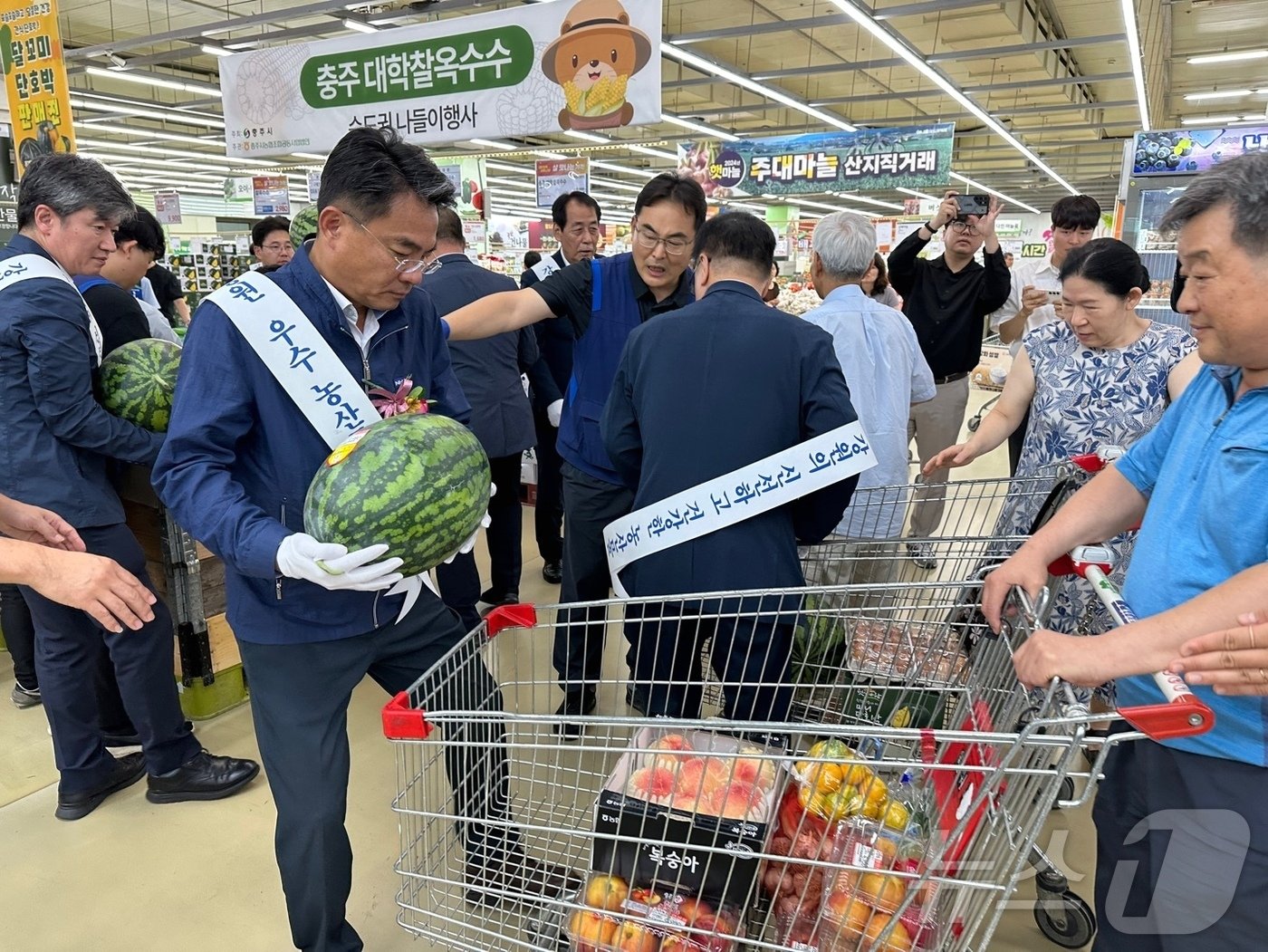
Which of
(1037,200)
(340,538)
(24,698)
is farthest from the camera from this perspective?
(1037,200)

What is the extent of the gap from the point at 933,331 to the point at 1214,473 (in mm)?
3609

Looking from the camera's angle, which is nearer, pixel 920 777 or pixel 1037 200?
pixel 920 777

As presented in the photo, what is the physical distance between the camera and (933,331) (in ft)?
15.4

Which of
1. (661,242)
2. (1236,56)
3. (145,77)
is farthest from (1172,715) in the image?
(145,77)

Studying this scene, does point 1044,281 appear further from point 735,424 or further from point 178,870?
point 178,870

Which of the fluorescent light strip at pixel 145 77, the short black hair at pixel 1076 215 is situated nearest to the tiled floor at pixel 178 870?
the short black hair at pixel 1076 215

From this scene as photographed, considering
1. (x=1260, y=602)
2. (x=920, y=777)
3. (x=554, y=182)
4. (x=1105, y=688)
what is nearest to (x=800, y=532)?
(x=920, y=777)

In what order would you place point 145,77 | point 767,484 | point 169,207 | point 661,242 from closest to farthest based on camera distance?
point 767,484 < point 661,242 < point 145,77 < point 169,207

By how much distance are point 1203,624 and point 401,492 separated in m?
1.26

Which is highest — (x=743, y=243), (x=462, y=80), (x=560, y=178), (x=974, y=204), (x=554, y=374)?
(x=560, y=178)

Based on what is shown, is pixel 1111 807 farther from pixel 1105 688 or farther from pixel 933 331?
pixel 933 331

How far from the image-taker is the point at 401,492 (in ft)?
4.81

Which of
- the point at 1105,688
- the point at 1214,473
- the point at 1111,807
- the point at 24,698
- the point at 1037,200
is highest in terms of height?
the point at 1037,200

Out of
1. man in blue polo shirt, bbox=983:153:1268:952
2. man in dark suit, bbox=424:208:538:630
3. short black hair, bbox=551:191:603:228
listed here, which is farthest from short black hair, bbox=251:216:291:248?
man in blue polo shirt, bbox=983:153:1268:952
